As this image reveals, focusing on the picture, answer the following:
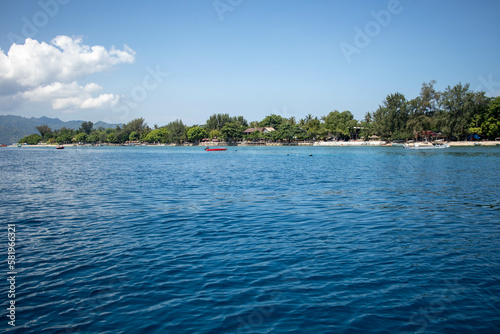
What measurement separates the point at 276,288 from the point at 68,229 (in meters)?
10.1

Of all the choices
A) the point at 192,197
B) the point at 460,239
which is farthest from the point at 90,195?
the point at 460,239

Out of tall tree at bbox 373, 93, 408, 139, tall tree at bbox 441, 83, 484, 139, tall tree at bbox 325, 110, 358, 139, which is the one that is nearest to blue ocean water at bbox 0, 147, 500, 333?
tall tree at bbox 441, 83, 484, 139

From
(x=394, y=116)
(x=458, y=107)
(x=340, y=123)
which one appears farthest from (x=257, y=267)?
(x=340, y=123)

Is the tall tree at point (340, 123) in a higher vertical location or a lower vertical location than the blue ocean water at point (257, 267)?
higher

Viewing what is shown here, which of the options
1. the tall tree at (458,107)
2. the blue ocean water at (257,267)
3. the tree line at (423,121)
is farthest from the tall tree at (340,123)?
the blue ocean water at (257,267)

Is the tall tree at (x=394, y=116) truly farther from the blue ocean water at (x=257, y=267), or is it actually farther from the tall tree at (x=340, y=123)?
the blue ocean water at (x=257, y=267)

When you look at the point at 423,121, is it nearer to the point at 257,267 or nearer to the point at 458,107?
the point at 458,107

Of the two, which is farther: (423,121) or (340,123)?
(340,123)

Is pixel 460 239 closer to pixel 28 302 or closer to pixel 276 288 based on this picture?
pixel 276 288

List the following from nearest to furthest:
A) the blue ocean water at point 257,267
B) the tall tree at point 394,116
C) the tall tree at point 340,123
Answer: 1. the blue ocean water at point 257,267
2. the tall tree at point 394,116
3. the tall tree at point 340,123

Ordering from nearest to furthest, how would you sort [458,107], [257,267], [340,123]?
1. [257,267]
2. [458,107]
3. [340,123]

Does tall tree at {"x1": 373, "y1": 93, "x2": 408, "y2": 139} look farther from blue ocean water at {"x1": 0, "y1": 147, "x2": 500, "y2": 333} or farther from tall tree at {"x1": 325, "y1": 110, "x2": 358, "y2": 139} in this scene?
blue ocean water at {"x1": 0, "y1": 147, "x2": 500, "y2": 333}

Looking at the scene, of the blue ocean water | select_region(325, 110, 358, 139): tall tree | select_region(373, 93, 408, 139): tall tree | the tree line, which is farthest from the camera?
select_region(325, 110, 358, 139): tall tree

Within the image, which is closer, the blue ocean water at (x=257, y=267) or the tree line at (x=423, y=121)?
the blue ocean water at (x=257, y=267)
